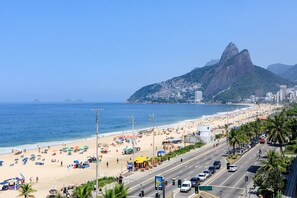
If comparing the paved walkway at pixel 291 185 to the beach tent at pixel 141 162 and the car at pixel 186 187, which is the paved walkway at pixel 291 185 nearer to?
the car at pixel 186 187

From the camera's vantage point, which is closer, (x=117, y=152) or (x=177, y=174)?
(x=177, y=174)

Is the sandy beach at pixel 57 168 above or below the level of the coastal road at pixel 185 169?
below

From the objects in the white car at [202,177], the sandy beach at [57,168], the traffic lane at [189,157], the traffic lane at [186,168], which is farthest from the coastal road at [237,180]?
the sandy beach at [57,168]

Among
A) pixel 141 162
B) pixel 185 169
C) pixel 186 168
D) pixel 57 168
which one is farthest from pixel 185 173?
pixel 57 168

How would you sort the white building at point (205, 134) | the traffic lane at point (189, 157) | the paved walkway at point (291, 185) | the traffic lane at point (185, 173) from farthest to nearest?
the white building at point (205, 134)
the traffic lane at point (189, 157)
the traffic lane at point (185, 173)
the paved walkway at point (291, 185)

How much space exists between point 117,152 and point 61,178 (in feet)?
96.4

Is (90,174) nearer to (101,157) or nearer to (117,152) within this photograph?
(101,157)

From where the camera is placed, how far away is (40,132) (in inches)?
5261

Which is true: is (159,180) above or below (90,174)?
above

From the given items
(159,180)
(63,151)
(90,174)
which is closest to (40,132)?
(63,151)

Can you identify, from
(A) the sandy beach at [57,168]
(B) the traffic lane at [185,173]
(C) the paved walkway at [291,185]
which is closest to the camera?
(C) the paved walkway at [291,185]

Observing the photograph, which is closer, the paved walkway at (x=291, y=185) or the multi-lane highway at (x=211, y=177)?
the paved walkway at (x=291, y=185)

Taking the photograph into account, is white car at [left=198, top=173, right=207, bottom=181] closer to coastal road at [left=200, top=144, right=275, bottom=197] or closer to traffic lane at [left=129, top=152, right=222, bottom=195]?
coastal road at [left=200, top=144, right=275, bottom=197]

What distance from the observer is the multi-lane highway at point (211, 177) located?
39969 mm
